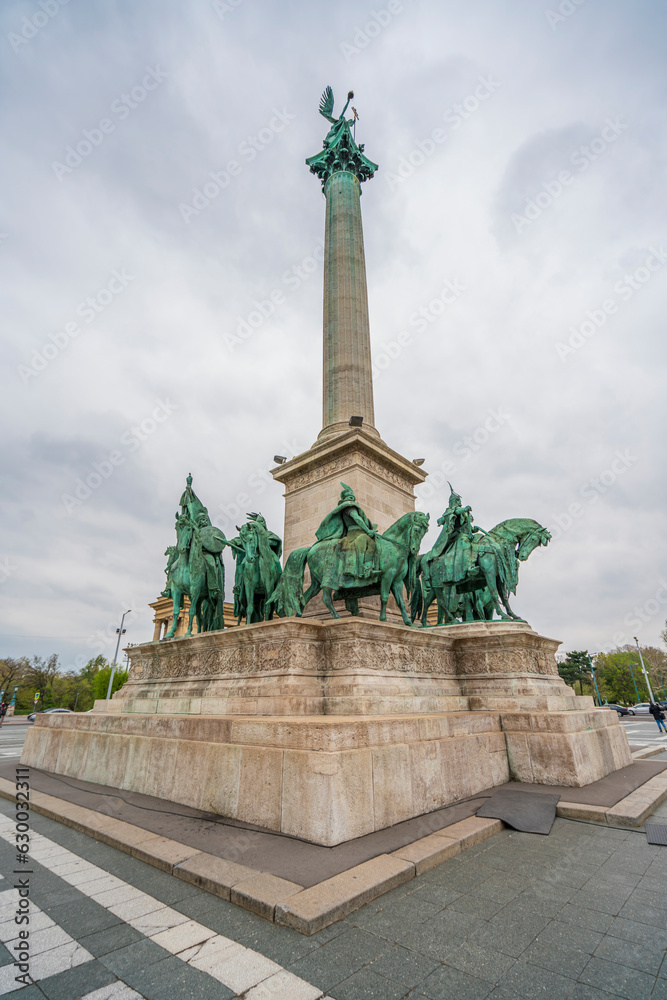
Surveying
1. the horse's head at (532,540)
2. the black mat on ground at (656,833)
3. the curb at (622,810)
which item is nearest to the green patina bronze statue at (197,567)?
the horse's head at (532,540)

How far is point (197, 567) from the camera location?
40.5 feet

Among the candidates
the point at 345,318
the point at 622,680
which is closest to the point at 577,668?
the point at 622,680

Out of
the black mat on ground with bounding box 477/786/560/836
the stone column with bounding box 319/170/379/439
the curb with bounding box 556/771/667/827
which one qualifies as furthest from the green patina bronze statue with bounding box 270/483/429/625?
the stone column with bounding box 319/170/379/439

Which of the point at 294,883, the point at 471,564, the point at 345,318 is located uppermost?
the point at 345,318

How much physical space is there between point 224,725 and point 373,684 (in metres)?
2.58

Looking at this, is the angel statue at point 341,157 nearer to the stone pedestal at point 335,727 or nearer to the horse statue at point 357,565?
the horse statue at point 357,565

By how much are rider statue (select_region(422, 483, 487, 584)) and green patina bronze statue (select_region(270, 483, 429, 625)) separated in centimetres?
143

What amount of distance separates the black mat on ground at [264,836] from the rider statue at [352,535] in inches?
178

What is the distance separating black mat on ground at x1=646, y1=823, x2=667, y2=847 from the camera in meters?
5.40

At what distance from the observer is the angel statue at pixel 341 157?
81.6 ft

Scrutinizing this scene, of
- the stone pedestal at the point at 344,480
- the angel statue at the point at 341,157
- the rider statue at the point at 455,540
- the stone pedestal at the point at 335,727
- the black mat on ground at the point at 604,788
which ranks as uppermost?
the angel statue at the point at 341,157

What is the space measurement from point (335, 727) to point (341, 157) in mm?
28190

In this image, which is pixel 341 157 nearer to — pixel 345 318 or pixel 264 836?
pixel 345 318

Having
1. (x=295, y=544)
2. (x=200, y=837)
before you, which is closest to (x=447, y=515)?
(x=295, y=544)
